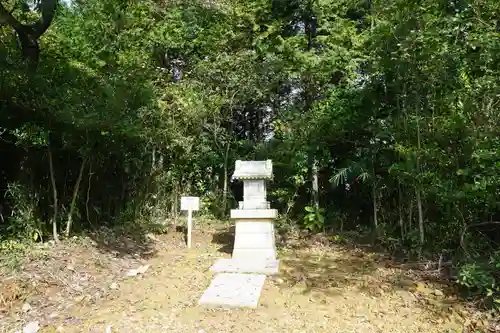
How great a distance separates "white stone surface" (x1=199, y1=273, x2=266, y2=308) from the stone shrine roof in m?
1.75

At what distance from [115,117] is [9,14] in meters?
2.00

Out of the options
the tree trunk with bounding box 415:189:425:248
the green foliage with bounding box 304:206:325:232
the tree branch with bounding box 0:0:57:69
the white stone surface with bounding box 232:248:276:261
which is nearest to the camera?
the tree branch with bounding box 0:0:57:69

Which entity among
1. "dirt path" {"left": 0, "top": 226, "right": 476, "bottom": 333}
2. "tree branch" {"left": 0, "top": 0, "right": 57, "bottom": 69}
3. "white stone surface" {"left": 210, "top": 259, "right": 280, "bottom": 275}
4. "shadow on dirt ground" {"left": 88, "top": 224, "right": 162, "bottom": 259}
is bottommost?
"dirt path" {"left": 0, "top": 226, "right": 476, "bottom": 333}

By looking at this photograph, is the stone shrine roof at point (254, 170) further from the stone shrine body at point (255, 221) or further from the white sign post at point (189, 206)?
the white sign post at point (189, 206)

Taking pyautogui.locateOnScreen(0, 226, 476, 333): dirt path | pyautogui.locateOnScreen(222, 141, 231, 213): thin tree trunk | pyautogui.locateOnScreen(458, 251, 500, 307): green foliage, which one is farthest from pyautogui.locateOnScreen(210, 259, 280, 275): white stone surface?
pyautogui.locateOnScreen(222, 141, 231, 213): thin tree trunk

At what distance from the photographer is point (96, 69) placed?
24.3 feet

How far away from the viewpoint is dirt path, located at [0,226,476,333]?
366 centimetres

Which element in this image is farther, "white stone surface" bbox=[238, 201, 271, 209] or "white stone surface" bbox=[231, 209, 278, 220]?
"white stone surface" bbox=[238, 201, 271, 209]

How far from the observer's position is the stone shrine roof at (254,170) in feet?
20.5

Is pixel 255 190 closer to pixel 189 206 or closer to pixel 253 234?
pixel 253 234

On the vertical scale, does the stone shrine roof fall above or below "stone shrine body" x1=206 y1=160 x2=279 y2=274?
above

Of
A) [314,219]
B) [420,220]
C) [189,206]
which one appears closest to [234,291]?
[189,206]

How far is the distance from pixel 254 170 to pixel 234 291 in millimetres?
2387

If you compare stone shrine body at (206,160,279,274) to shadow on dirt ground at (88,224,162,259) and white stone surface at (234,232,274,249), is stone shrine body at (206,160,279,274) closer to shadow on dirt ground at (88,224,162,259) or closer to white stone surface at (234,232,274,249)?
white stone surface at (234,232,274,249)
